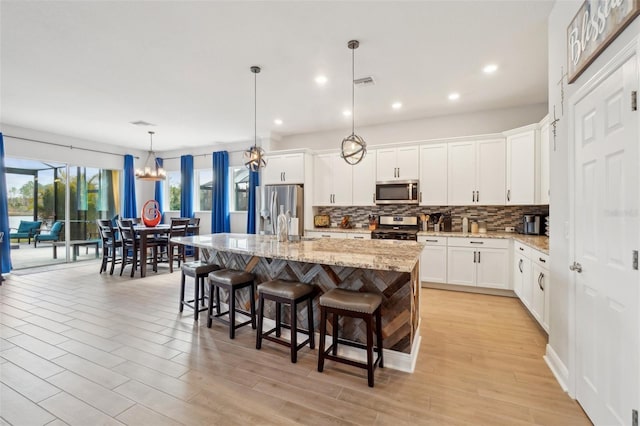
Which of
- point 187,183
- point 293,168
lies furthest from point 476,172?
point 187,183

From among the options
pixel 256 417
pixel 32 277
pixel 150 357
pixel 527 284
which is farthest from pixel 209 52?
pixel 32 277

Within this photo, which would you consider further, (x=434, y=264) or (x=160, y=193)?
(x=160, y=193)

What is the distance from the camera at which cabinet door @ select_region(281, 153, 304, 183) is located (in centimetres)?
575

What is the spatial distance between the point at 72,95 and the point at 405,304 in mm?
5317

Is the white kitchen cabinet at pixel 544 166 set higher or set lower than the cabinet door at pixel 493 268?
higher

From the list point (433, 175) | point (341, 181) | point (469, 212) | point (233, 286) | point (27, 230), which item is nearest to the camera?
point (233, 286)

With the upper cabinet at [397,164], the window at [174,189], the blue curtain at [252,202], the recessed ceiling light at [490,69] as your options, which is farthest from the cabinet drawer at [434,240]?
the window at [174,189]

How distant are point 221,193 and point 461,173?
5.38 m

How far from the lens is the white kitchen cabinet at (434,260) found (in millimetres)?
4648

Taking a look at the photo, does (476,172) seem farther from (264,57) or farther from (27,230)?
(27,230)

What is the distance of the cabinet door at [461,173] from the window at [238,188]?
472 centimetres

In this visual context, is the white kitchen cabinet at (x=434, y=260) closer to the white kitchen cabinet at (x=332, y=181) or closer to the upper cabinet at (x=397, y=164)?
the upper cabinet at (x=397, y=164)

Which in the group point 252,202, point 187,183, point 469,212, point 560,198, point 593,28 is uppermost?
point 593,28

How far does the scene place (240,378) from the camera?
89.7 inches
